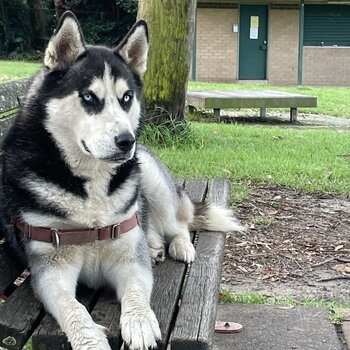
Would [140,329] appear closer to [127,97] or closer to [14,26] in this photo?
[127,97]

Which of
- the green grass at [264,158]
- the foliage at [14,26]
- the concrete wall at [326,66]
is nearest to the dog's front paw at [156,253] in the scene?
the green grass at [264,158]

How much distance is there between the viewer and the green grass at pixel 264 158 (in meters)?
7.28

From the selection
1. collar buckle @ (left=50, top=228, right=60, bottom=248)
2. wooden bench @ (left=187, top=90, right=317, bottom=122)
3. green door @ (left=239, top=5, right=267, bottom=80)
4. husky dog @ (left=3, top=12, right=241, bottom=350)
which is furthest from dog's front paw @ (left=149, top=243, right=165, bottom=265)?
green door @ (left=239, top=5, right=267, bottom=80)

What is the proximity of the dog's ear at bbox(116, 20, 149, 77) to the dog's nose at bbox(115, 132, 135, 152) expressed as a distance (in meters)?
0.56

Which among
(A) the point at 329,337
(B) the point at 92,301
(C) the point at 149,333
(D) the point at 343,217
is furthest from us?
(D) the point at 343,217

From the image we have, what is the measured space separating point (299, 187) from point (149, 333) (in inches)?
193

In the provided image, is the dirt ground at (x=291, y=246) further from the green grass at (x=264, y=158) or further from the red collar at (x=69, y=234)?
the red collar at (x=69, y=234)

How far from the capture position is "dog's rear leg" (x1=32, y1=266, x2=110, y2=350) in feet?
7.82

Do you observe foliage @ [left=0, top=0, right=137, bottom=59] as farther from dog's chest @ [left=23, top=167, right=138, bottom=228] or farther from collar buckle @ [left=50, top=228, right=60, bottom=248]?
collar buckle @ [left=50, top=228, right=60, bottom=248]

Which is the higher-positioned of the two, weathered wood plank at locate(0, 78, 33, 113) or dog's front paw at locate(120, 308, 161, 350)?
weathered wood plank at locate(0, 78, 33, 113)

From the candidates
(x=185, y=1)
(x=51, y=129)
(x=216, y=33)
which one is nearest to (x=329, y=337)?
(x=51, y=129)

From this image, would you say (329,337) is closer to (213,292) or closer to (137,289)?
(213,292)

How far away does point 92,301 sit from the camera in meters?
2.92

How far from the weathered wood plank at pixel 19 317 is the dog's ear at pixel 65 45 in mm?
946
